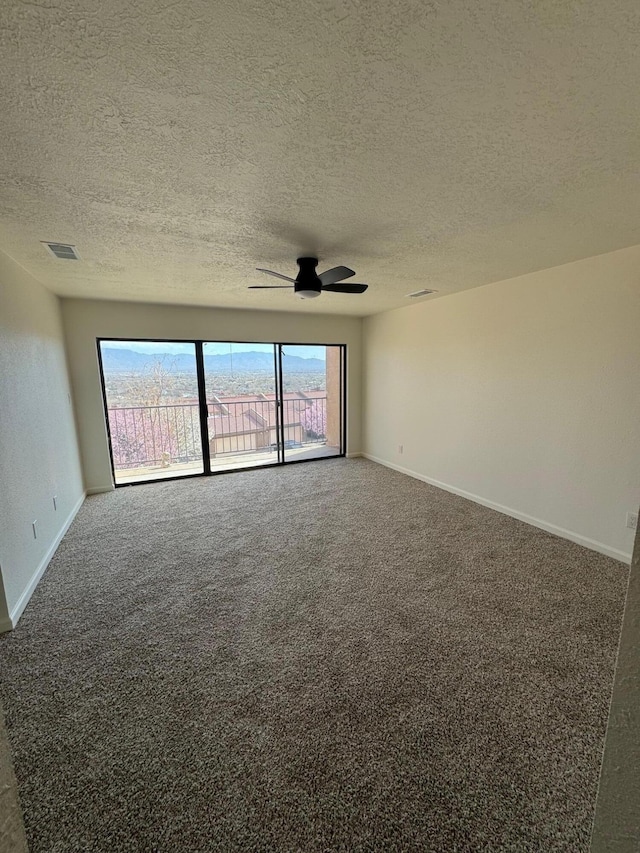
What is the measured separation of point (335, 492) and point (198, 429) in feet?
7.57

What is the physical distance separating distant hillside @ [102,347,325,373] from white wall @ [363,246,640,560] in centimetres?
178

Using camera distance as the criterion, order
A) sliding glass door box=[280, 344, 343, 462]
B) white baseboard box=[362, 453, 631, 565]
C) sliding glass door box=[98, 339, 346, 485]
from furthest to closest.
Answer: sliding glass door box=[280, 344, 343, 462], sliding glass door box=[98, 339, 346, 485], white baseboard box=[362, 453, 631, 565]

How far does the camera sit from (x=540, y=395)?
125 inches

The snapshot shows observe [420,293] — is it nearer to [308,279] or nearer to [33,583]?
[308,279]

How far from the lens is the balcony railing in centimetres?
496

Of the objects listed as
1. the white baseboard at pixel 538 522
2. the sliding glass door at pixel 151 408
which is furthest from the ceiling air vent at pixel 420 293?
the sliding glass door at pixel 151 408

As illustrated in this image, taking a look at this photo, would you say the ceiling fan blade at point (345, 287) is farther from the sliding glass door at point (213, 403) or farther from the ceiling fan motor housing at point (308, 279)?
the sliding glass door at point (213, 403)

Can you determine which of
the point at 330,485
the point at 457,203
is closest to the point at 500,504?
the point at 330,485

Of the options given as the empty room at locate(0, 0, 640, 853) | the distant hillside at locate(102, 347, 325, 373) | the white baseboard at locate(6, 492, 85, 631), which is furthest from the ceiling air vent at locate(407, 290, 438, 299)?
the white baseboard at locate(6, 492, 85, 631)

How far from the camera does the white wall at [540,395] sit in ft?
8.67

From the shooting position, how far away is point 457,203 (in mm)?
1845

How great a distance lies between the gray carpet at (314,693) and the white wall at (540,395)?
478 millimetres

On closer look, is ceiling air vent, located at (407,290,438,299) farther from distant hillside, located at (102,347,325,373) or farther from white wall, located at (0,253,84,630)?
white wall, located at (0,253,84,630)

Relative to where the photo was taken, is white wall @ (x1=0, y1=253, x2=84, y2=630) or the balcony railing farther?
the balcony railing
